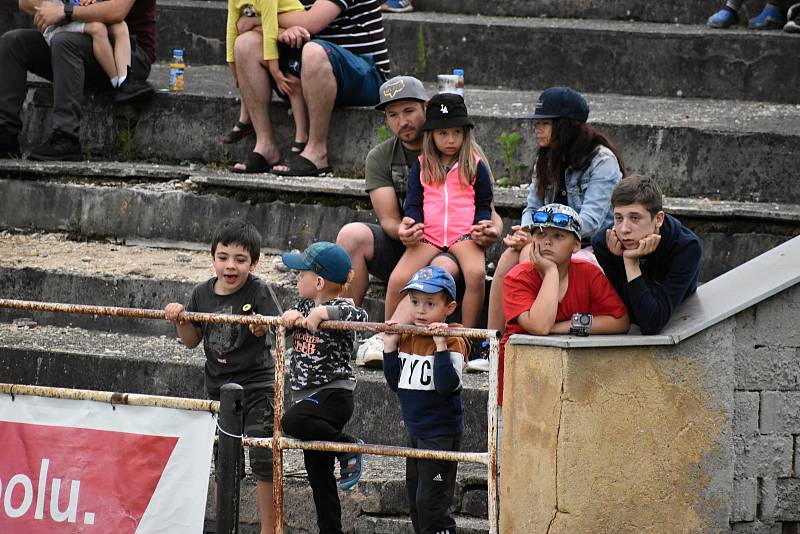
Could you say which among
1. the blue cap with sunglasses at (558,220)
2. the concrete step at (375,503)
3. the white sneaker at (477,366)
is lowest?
the concrete step at (375,503)

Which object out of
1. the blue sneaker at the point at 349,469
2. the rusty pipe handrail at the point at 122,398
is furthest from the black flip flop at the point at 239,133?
the rusty pipe handrail at the point at 122,398

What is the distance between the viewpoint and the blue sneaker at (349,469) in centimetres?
557

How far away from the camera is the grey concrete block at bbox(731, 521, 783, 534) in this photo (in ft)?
16.8

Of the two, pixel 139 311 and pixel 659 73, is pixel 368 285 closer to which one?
pixel 139 311

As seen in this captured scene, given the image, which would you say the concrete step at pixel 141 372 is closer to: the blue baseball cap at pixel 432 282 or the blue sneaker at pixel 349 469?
the blue sneaker at pixel 349 469

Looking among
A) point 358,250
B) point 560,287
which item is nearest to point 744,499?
point 560,287

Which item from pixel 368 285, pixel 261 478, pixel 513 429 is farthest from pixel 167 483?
pixel 368 285

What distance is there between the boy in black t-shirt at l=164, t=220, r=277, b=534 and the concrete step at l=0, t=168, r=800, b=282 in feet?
7.00

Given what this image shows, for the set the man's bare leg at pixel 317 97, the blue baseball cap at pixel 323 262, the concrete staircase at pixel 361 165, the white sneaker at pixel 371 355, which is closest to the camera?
the blue baseball cap at pixel 323 262

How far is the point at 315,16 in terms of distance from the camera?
803 centimetres

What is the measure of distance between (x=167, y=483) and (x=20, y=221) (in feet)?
13.6

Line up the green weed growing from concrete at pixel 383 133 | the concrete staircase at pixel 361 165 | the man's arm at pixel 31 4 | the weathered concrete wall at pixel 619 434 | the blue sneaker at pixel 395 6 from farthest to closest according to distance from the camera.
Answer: the blue sneaker at pixel 395 6, the man's arm at pixel 31 4, the green weed growing from concrete at pixel 383 133, the concrete staircase at pixel 361 165, the weathered concrete wall at pixel 619 434

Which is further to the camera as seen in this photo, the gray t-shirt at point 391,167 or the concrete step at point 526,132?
the concrete step at point 526,132

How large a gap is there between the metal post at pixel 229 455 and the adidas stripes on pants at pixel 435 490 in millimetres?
894
